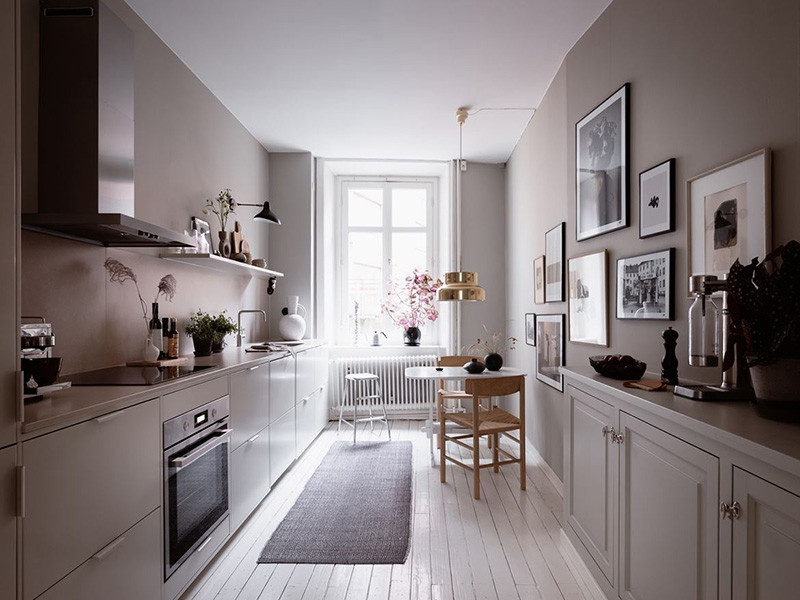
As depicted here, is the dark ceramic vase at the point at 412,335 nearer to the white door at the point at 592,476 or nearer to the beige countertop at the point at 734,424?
the white door at the point at 592,476

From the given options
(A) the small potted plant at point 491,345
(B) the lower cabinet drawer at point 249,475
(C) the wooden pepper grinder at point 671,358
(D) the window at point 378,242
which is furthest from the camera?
(D) the window at point 378,242

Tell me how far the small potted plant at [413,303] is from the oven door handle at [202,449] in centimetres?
340

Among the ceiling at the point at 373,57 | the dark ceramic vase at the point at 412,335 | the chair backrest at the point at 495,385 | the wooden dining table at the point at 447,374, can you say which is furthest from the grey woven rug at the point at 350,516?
the ceiling at the point at 373,57

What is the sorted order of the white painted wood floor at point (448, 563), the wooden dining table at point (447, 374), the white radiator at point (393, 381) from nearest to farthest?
the white painted wood floor at point (448, 563)
the wooden dining table at point (447, 374)
the white radiator at point (393, 381)

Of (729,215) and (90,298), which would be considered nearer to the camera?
(729,215)

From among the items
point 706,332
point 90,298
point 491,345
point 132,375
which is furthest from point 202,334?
point 491,345

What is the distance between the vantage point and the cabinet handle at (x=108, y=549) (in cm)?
146

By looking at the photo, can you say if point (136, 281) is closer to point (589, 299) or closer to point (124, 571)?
point (124, 571)

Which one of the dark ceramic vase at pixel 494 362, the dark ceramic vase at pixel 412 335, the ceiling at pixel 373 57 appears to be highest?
the ceiling at pixel 373 57

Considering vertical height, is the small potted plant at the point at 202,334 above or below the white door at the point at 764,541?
above

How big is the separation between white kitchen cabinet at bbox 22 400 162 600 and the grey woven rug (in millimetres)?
951

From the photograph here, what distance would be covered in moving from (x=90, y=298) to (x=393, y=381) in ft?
12.0

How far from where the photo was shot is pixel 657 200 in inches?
80.4

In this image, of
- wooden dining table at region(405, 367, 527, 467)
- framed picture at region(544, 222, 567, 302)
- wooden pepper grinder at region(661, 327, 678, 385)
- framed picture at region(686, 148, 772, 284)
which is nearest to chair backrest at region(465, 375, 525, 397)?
wooden dining table at region(405, 367, 527, 467)
